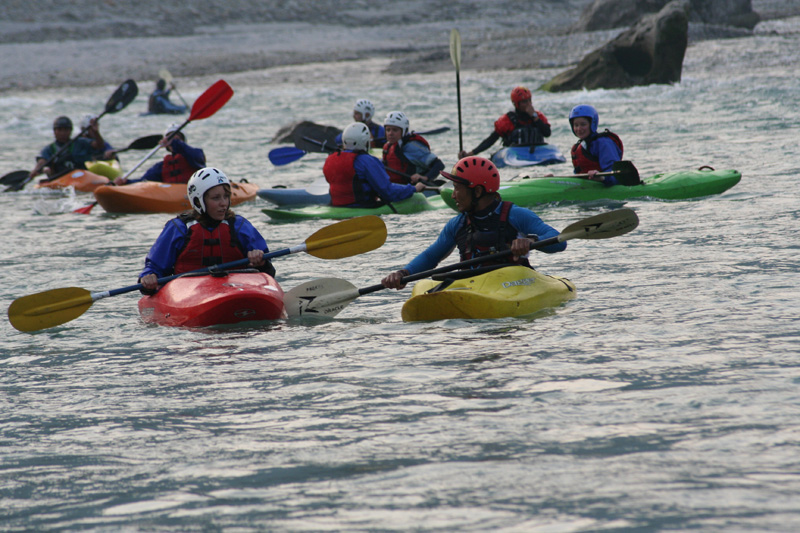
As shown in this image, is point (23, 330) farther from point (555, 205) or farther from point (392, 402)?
point (555, 205)

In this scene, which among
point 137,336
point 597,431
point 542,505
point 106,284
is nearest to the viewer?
point 542,505

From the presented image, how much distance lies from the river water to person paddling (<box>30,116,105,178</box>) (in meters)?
4.91

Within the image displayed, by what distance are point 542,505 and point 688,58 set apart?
92.7 ft

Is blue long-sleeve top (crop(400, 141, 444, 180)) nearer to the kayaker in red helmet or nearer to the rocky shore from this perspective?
the kayaker in red helmet

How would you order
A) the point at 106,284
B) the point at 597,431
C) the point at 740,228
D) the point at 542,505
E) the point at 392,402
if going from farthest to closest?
1. the point at 740,228
2. the point at 106,284
3. the point at 392,402
4. the point at 597,431
5. the point at 542,505

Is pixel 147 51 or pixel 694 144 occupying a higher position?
pixel 147 51

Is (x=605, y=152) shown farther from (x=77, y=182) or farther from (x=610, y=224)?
(x=77, y=182)

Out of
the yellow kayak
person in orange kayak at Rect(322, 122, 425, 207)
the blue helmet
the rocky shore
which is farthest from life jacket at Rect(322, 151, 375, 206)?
the rocky shore

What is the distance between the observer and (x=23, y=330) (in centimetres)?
627

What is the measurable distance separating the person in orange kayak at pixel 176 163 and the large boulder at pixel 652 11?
109 feet

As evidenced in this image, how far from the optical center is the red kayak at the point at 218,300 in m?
5.96

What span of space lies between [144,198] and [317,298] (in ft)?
18.9

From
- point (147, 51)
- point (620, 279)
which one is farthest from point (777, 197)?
point (147, 51)

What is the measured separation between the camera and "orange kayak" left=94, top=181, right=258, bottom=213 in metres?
11.3
